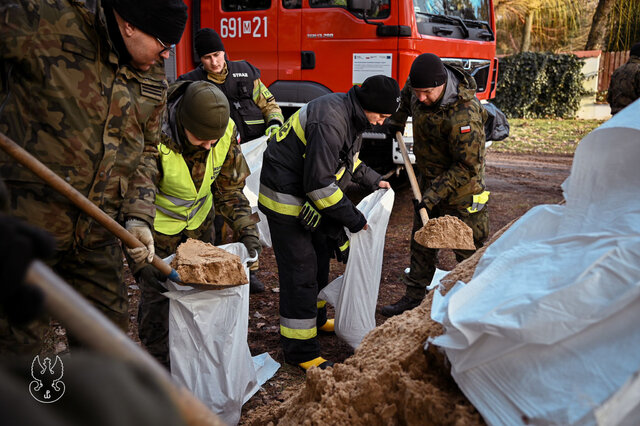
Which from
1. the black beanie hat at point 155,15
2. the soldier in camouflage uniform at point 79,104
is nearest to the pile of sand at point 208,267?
the soldier in camouflage uniform at point 79,104

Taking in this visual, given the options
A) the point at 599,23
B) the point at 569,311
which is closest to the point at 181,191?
the point at 569,311

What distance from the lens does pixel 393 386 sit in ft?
5.83

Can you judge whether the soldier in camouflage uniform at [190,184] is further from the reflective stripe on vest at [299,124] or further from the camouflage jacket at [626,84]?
the camouflage jacket at [626,84]

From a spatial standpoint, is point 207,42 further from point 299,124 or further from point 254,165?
point 299,124

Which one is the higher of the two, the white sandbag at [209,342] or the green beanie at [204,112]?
the green beanie at [204,112]

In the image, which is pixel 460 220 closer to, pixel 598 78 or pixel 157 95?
pixel 157 95

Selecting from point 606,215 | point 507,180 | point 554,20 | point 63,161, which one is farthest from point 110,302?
point 554,20

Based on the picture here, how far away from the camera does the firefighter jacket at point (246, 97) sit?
4.84 meters

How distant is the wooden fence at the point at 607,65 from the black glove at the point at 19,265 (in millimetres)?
18550

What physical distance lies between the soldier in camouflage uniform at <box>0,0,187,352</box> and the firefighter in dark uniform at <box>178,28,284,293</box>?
2.16 metres

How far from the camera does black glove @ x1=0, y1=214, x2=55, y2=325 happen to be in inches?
29.3

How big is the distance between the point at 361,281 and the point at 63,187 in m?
2.02

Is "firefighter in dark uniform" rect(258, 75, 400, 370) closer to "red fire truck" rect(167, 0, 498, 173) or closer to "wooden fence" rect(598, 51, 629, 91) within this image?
"red fire truck" rect(167, 0, 498, 173)

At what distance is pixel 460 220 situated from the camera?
3996 mm
